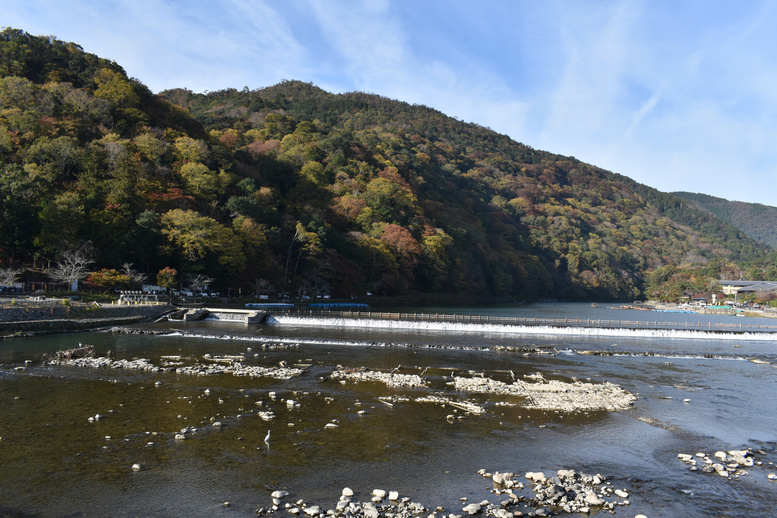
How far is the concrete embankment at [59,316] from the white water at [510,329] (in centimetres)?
1130

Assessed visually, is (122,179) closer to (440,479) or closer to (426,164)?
(440,479)

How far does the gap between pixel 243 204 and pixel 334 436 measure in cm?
5142

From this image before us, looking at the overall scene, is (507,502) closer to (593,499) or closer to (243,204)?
(593,499)

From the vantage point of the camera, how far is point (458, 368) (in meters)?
23.0

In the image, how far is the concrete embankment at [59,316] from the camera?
28078 millimetres

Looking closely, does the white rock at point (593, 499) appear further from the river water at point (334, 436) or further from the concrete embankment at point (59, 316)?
the concrete embankment at point (59, 316)

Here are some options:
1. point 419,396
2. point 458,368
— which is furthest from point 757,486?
point 458,368

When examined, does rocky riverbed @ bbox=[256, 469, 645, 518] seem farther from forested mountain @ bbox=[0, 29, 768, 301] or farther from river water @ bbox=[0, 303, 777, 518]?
forested mountain @ bbox=[0, 29, 768, 301]

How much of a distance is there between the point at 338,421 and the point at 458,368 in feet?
34.8

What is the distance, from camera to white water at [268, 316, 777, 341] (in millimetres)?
40094

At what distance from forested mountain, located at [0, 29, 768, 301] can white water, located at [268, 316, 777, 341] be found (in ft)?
56.4

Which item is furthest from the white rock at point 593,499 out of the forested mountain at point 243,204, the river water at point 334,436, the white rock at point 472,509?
the forested mountain at point 243,204

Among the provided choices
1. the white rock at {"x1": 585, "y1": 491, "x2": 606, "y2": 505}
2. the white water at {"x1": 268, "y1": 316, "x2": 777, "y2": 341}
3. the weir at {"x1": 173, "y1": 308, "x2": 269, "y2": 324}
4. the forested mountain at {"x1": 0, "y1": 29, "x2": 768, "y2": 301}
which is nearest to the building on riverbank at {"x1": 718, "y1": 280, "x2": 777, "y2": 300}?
the forested mountain at {"x1": 0, "y1": 29, "x2": 768, "y2": 301}

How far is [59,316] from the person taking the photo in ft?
102
